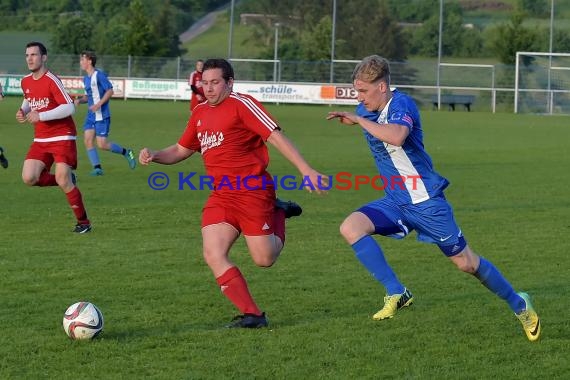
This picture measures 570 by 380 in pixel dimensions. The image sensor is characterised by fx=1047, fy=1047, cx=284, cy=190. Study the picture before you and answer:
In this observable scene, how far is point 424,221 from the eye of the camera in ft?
20.9

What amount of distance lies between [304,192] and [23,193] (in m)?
3.75

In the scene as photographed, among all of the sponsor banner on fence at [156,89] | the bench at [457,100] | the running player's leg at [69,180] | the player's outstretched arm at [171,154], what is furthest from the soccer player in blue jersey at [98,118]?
the bench at [457,100]

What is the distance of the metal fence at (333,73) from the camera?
43688 mm

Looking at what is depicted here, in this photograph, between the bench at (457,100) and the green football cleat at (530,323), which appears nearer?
the green football cleat at (530,323)

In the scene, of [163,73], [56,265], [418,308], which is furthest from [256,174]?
[163,73]

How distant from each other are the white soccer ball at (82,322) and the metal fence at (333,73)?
125 ft

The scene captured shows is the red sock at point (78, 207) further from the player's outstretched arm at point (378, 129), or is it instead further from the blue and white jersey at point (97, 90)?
the blue and white jersey at point (97, 90)

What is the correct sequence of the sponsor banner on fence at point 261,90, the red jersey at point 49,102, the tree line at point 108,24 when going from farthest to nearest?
the tree line at point 108,24, the sponsor banner on fence at point 261,90, the red jersey at point 49,102

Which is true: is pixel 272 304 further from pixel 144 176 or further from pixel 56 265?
pixel 144 176

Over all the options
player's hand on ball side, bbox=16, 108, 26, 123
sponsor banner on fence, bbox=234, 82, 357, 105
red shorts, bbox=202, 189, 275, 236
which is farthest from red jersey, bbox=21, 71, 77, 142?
sponsor banner on fence, bbox=234, 82, 357, 105

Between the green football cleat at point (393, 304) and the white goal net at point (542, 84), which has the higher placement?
the white goal net at point (542, 84)

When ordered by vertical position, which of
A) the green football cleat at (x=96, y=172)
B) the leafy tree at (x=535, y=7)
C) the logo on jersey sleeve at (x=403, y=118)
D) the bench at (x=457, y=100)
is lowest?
the green football cleat at (x=96, y=172)

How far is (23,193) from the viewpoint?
13.6 metres

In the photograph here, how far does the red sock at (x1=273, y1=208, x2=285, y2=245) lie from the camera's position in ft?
21.9
